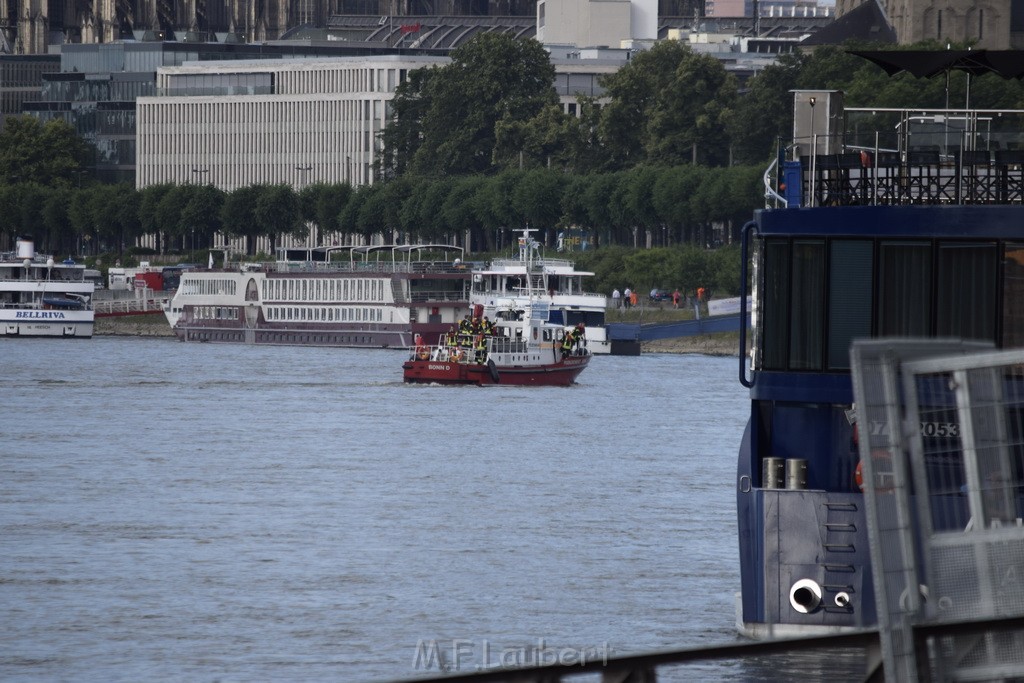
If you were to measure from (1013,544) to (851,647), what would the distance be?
3.57ft

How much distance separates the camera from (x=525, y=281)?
4993 inches

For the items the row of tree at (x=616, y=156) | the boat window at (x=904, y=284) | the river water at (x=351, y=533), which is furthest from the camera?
the row of tree at (x=616, y=156)

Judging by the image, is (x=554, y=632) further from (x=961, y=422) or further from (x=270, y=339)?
(x=270, y=339)

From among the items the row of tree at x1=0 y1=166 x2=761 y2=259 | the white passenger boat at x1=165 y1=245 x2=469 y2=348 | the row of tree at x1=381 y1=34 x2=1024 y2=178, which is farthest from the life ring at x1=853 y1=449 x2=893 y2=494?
the row of tree at x1=0 y1=166 x2=761 y2=259

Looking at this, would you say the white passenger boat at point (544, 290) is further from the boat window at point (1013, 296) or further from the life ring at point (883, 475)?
the life ring at point (883, 475)

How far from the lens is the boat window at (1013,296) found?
2262 cm

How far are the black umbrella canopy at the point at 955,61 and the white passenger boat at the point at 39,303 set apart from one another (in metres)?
131

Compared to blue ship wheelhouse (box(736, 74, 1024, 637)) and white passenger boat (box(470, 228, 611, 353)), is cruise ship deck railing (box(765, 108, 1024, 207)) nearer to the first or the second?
blue ship wheelhouse (box(736, 74, 1024, 637))

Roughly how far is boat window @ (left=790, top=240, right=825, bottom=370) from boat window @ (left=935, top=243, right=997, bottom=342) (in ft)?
3.23

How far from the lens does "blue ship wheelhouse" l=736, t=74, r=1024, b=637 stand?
22516 millimetres

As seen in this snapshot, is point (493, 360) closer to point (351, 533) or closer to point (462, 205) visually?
point (351, 533)

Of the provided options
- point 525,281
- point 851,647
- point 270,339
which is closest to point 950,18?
point 270,339

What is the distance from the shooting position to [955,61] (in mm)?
25906

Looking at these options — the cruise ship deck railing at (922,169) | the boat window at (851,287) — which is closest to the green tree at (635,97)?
the cruise ship deck railing at (922,169)
